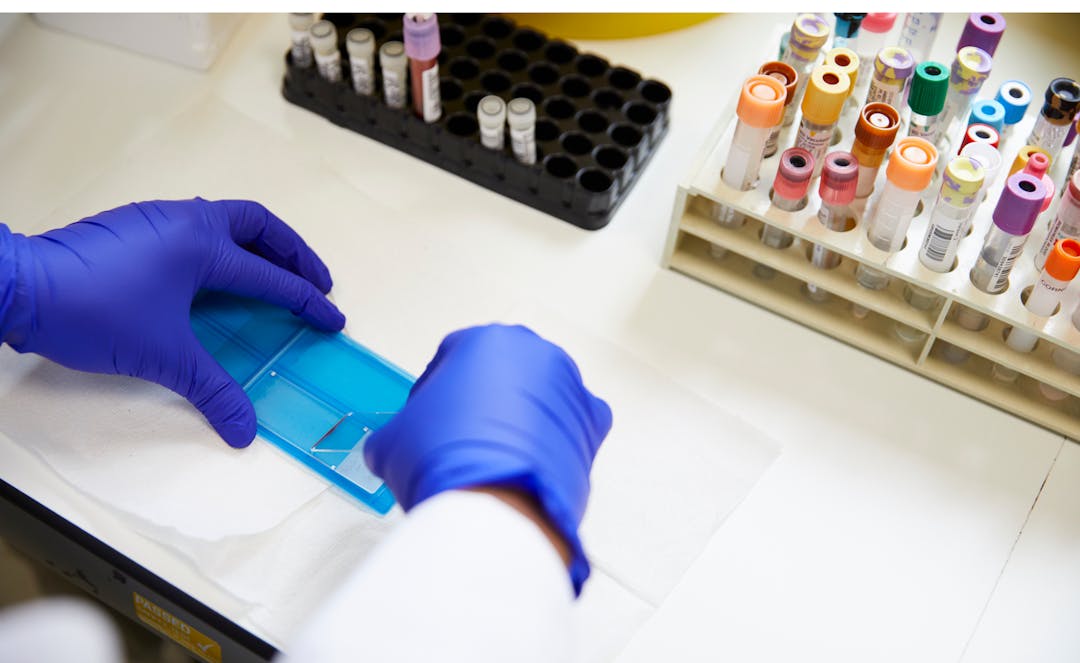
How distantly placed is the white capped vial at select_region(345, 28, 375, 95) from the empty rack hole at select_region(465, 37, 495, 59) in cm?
13

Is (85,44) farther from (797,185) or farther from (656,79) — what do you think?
(797,185)

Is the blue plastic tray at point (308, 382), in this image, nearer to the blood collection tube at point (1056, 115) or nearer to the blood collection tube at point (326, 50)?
the blood collection tube at point (326, 50)

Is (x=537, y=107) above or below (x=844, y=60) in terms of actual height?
below

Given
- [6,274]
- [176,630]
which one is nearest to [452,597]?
[176,630]

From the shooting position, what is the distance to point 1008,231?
1.11 meters

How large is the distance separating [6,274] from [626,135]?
759 mm

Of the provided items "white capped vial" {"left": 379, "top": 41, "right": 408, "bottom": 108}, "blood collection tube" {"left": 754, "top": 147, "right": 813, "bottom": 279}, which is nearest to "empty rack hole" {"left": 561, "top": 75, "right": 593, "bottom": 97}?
"white capped vial" {"left": 379, "top": 41, "right": 408, "bottom": 108}

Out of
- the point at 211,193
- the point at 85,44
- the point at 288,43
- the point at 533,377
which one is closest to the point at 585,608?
the point at 533,377

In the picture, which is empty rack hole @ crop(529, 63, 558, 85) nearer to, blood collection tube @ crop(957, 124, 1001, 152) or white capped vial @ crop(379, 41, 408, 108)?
white capped vial @ crop(379, 41, 408, 108)

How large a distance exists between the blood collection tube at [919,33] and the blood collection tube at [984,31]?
0.13ft

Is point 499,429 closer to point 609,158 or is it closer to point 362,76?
point 609,158

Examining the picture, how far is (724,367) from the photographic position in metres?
1.28

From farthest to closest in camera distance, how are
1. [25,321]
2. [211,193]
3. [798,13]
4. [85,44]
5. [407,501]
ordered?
[85,44] → [211,193] → [798,13] → [25,321] → [407,501]

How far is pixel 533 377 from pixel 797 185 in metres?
0.41
